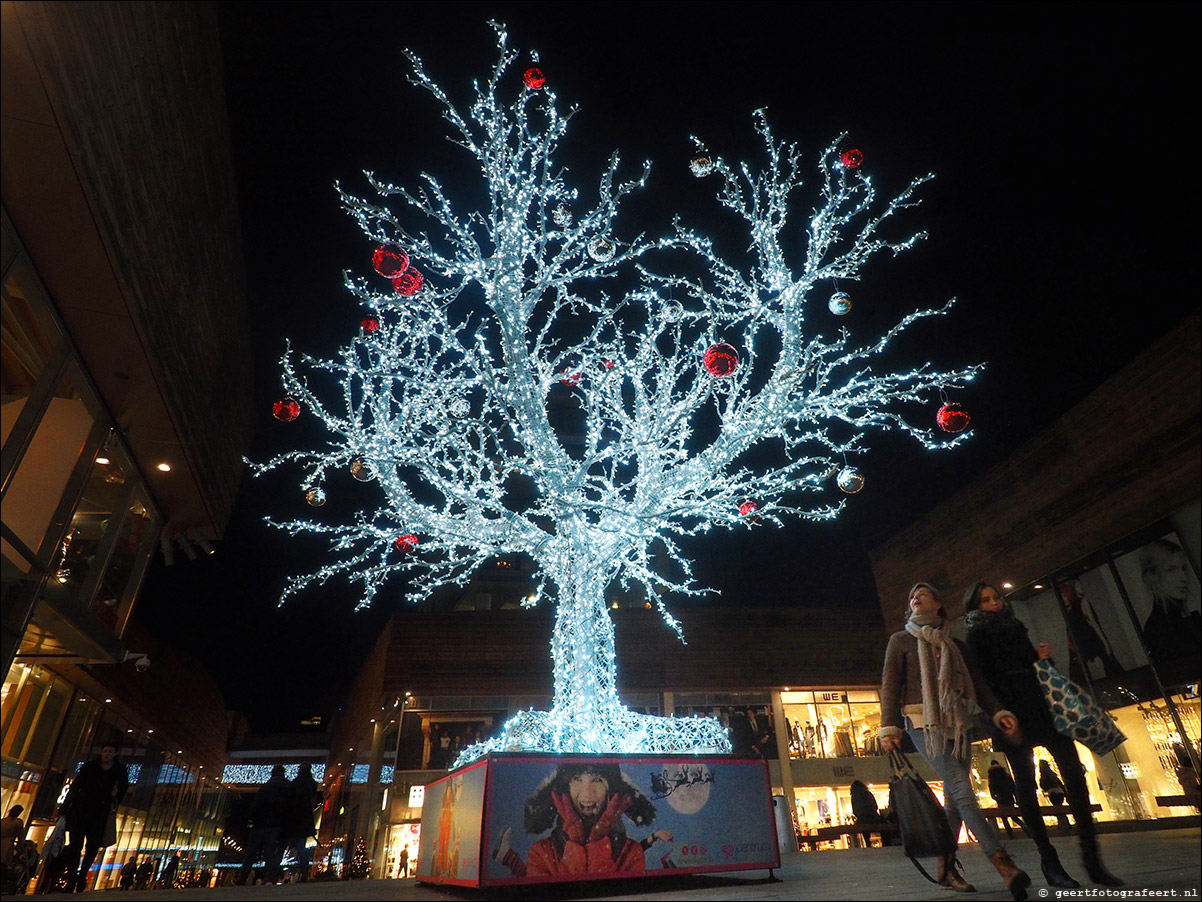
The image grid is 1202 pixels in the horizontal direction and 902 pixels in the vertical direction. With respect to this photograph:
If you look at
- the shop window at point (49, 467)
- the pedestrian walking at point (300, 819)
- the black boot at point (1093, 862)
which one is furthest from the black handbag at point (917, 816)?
the shop window at point (49, 467)

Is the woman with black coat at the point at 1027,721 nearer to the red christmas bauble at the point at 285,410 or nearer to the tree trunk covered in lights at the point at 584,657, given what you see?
the tree trunk covered in lights at the point at 584,657

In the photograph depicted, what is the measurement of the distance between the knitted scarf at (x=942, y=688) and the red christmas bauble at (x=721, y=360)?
2373 millimetres

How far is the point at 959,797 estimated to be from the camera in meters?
2.94

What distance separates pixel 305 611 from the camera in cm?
2270

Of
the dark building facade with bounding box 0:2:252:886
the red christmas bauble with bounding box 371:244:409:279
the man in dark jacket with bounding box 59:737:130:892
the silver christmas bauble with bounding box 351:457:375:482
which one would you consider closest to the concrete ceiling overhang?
the dark building facade with bounding box 0:2:252:886

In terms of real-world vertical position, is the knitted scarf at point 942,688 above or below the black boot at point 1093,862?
above

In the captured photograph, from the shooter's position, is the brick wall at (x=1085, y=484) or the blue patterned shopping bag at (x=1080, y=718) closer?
the blue patterned shopping bag at (x=1080, y=718)

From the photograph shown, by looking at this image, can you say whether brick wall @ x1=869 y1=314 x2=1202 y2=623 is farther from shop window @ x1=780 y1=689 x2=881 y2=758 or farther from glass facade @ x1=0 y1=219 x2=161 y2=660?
glass facade @ x1=0 y1=219 x2=161 y2=660

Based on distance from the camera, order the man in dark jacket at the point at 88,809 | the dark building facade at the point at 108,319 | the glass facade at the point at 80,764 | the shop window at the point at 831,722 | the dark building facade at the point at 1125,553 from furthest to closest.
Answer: the shop window at the point at 831,722
the glass facade at the point at 80,764
the dark building facade at the point at 1125,553
the man in dark jacket at the point at 88,809
the dark building facade at the point at 108,319

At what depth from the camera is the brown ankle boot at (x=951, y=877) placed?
2.84 m

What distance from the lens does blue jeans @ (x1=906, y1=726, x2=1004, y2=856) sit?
2.80m

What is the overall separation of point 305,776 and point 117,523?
3.84 metres

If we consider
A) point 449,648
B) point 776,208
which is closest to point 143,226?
point 776,208

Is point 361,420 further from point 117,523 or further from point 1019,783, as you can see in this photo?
point 1019,783
